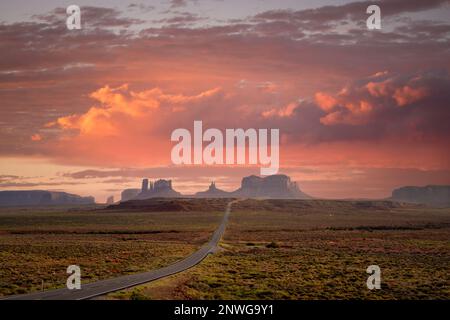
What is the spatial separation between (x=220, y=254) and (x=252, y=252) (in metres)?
6.15

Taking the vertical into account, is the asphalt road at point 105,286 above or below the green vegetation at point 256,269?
above

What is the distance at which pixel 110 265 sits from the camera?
158 ft

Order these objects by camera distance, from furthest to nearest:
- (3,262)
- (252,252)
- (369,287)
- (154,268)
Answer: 1. (252,252)
2. (3,262)
3. (154,268)
4. (369,287)
